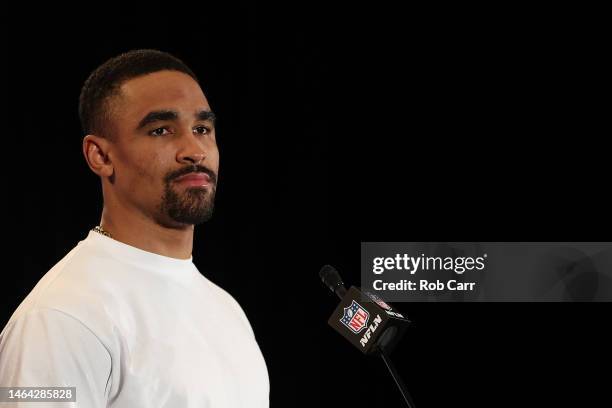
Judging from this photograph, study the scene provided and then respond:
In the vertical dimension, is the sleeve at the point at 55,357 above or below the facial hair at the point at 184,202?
below

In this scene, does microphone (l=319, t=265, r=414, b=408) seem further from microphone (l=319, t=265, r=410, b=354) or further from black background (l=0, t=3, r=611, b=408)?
black background (l=0, t=3, r=611, b=408)

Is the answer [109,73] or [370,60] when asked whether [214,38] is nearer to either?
[370,60]

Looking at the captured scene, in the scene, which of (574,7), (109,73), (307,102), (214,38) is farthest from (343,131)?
(109,73)

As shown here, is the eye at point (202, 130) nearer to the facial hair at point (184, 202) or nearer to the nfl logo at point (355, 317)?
the facial hair at point (184, 202)

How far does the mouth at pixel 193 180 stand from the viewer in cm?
139

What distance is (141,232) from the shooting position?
1.40 meters

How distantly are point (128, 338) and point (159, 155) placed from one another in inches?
12.8

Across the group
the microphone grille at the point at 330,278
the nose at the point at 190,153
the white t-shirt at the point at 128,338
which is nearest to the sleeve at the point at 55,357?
the white t-shirt at the point at 128,338

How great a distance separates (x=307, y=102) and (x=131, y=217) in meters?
1.51

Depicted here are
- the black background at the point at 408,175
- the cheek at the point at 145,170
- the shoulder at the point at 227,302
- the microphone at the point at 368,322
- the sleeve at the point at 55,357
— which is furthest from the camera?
the black background at the point at 408,175

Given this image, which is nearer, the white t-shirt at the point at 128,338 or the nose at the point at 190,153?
the white t-shirt at the point at 128,338

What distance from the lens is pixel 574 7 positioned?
2838 millimetres

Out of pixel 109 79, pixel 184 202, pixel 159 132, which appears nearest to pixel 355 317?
pixel 184 202

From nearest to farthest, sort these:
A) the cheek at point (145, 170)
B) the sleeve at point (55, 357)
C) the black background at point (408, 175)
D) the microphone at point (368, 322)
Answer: the sleeve at point (55, 357), the cheek at point (145, 170), the microphone at point (368, 322), the black background at point (408, 175)
